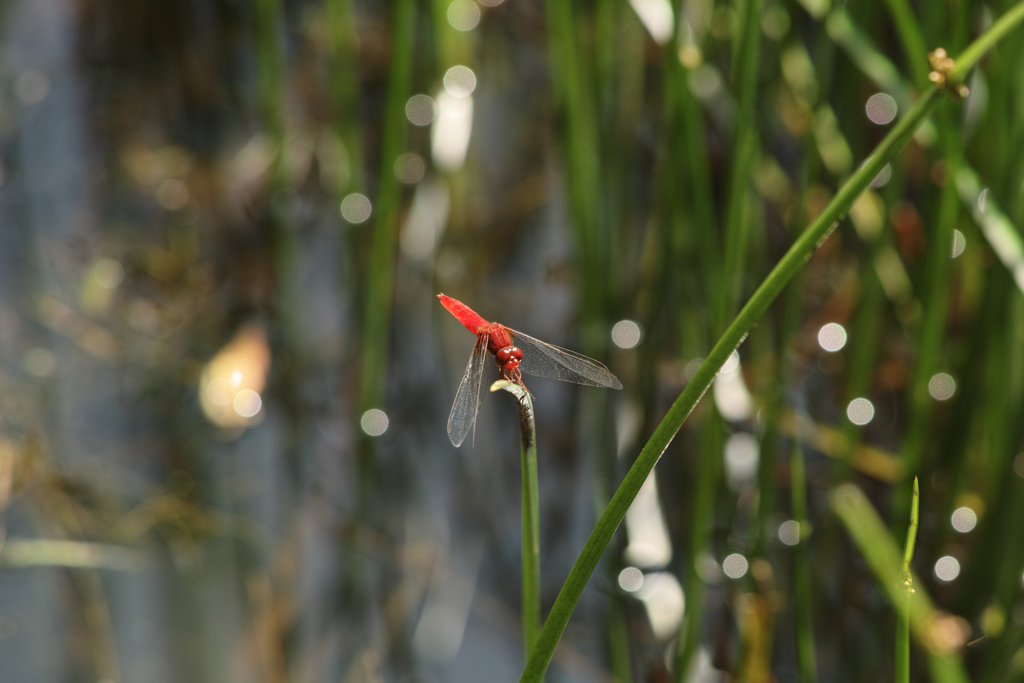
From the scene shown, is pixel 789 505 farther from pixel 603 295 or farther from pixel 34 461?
pixel 34 461

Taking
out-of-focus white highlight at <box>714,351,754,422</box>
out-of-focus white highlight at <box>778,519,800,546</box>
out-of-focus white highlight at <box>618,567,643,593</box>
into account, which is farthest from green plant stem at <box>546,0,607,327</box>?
out-of-focus white highlight at <box>778,519,800,546</box>

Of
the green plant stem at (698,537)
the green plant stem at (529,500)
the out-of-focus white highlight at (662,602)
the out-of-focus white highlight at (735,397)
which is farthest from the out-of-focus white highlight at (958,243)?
the green plant stem at (529,500)

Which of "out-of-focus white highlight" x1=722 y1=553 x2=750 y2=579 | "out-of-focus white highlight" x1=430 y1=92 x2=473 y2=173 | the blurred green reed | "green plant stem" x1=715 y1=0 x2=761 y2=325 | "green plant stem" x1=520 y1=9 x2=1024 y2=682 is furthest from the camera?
"out-of-focus white highlight" x1=430 y1=92 x2=473 y2=173

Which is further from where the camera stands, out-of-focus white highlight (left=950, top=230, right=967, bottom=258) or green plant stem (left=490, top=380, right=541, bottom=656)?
out-of-focus white highlight (left=950, top=230, right=967, bottom=258)

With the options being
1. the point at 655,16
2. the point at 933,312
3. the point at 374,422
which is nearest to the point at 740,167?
the point at 933,312

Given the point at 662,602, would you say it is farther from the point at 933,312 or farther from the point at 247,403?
the point at 247,403

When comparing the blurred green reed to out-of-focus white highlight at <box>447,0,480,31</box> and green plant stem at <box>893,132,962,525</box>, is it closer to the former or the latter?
green plant stem at <box>893,132,962,525</box>

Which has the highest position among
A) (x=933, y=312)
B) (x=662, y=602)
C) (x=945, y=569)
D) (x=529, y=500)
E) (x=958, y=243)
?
(x=958, y=243)
